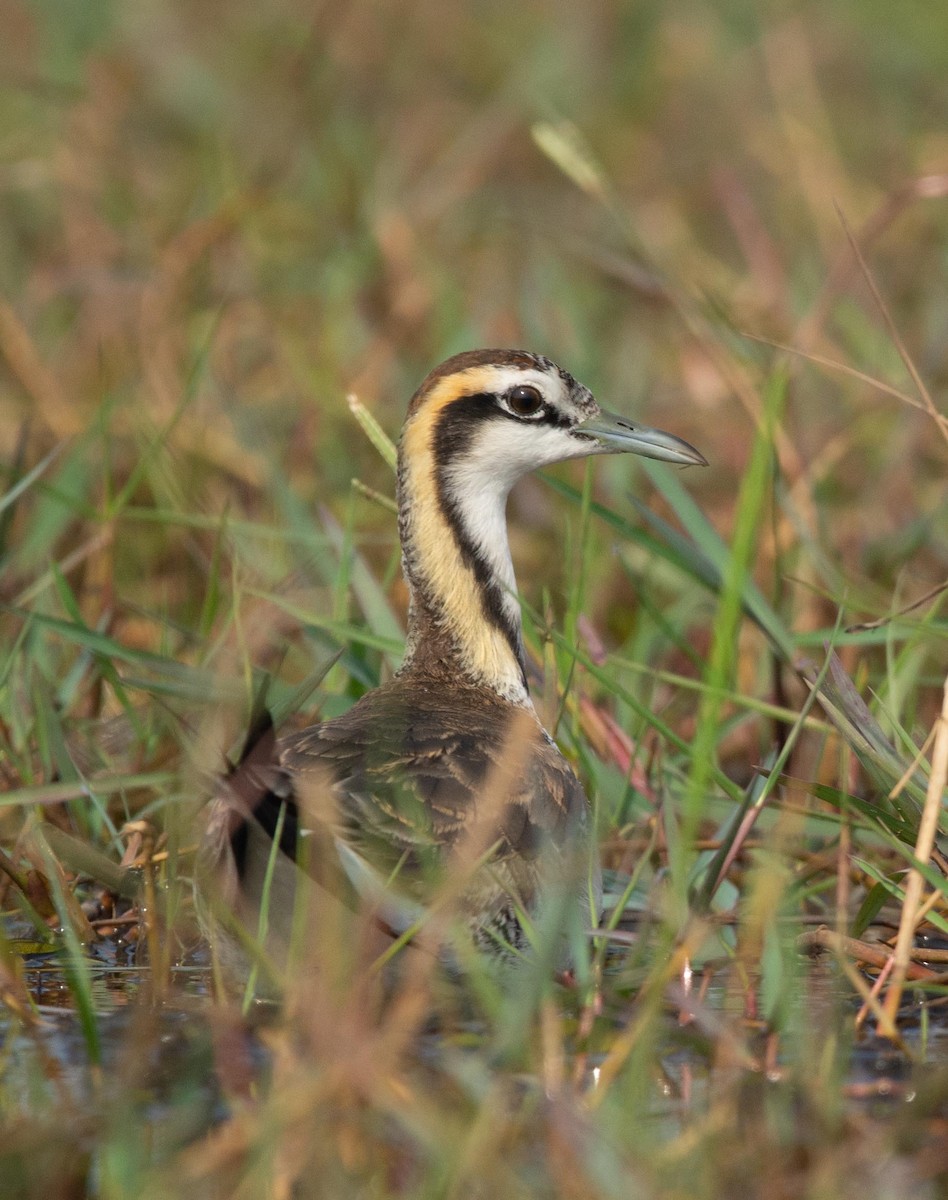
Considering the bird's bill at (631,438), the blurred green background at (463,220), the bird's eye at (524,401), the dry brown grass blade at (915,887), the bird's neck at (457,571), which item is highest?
the blurred green background at (463,220)

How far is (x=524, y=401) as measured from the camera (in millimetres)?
4730

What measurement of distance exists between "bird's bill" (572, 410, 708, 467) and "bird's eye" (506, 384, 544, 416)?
0.38 ft

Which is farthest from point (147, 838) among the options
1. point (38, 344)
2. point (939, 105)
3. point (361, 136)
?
point (939, 105)

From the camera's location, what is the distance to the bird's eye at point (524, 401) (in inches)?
186

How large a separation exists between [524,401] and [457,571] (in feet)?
1.48

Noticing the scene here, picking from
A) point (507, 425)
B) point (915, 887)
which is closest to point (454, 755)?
point (915, 887)

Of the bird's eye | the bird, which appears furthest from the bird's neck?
the bird's eye

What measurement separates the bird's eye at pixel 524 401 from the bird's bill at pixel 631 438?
0.12m

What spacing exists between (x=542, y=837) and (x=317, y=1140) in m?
1.12

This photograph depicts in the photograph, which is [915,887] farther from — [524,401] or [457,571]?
[524,401]

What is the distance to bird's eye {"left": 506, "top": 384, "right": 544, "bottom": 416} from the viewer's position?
186 inches

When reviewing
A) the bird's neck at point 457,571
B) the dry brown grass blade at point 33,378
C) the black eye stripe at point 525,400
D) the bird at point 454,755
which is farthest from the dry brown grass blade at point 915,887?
the dry brown grass blade at point 33,378

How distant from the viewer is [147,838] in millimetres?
4125

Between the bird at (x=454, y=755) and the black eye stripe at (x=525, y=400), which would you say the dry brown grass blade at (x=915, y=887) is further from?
the black eye stripe at (x=525, y=400)
